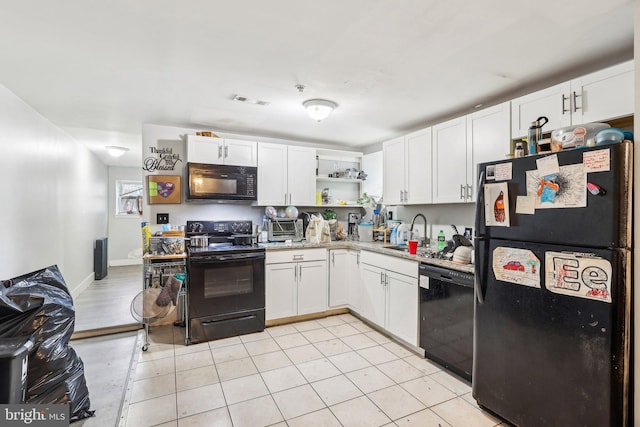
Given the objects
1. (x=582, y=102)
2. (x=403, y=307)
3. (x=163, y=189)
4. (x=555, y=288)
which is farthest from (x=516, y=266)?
(x=163, y=189)

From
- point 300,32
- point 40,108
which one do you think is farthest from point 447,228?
point 40,108

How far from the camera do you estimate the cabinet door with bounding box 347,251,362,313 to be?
3.65 metres

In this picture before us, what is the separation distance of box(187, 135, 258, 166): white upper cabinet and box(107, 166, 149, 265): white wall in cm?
488

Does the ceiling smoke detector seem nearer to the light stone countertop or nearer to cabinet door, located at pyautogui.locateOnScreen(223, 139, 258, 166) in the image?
cabinet door, located at pyautogui.locateOnScreen(223, 139, 258, 166)

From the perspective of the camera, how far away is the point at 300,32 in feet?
6.10

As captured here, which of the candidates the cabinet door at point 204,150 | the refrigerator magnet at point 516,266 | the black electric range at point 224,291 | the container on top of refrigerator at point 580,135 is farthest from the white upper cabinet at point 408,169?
the cabinet door at point 204,150

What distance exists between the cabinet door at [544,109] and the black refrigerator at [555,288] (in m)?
0.69

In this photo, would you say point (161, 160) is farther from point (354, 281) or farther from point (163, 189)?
point (354, 281)

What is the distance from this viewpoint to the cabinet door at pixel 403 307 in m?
2.81

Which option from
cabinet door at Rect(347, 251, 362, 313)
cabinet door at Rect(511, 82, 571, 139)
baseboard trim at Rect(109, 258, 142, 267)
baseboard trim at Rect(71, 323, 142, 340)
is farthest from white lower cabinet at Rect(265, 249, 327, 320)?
baseboard trim at Rect(109, 258, 142, 267)

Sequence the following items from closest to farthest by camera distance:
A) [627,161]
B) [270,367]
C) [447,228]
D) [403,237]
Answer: [627,161] → [270,367] → [447,228] → [403,237]

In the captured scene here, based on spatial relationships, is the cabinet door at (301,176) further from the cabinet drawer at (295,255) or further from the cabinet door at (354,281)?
the cabinet door at (354,281)

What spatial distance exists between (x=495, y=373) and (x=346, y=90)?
2.38 metres

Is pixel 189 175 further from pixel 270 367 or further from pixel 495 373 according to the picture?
pixel 495 373
